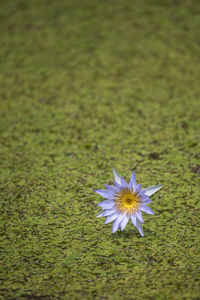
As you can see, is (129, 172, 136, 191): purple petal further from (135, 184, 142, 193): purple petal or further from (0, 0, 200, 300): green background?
(0, 0, 200, 300): green background

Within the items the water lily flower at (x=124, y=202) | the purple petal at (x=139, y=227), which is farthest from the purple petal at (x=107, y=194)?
the purple petal at (x=139, y=227)

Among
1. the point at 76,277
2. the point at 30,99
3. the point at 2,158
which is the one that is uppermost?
the point at 30,99

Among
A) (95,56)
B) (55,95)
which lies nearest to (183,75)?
(95,56)

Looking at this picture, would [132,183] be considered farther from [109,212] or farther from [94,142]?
[94,142]

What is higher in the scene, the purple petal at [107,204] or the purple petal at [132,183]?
the purple petal at [132,183]

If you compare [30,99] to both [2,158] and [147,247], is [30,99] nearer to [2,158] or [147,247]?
[2,158]

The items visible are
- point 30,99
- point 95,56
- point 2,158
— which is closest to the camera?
point 2,158

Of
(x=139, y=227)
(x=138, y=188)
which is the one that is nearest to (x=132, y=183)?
(x=138, y=188)

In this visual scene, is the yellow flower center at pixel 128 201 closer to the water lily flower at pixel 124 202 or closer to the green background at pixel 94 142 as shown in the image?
the water lily flower at pixel 124 202
